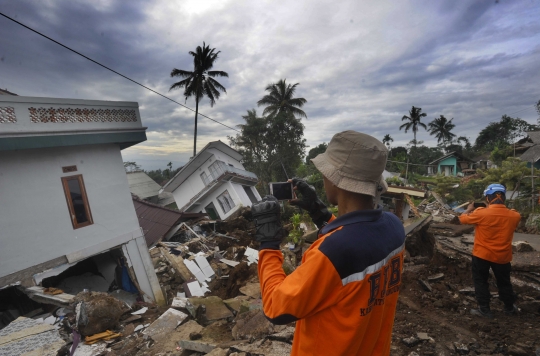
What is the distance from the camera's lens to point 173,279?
10664mm

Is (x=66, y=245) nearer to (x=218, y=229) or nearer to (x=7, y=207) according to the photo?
(x=7, y=207)

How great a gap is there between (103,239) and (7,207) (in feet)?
7.50

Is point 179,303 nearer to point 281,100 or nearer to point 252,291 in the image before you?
point 252,291

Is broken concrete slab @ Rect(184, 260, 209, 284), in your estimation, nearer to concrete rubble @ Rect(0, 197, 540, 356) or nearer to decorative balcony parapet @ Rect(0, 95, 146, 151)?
concrete rubble @ Rect(0, 197, 540, 356)

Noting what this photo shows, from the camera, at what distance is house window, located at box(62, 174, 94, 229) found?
24.4 feet

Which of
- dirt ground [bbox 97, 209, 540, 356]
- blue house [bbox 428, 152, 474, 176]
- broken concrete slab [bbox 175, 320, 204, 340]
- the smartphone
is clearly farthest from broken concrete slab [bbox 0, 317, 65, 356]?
blue house [bbox 428, 152, 474, 176]

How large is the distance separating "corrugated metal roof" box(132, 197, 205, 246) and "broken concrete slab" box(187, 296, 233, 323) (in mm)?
8239

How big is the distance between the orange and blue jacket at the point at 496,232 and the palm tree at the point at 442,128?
52671mm

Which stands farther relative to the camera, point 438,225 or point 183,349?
point 438,225

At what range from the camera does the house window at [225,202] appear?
21.2 meters

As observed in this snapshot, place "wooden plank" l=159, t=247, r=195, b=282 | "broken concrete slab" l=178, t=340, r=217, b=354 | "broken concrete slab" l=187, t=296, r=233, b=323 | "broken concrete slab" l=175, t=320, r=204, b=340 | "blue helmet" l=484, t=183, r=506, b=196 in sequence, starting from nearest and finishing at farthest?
"broken concrete slab" l=178, t=340, r=217, b=354 < "blue helmet" l=484, t=183, r=506, b=196 < "broken concrete slab" l=175, t=320, r=204, b=340 < "broken concrete slab" l=187, t=296, r=233, b=323 < "wooden plank" l=159, t=247, r=195, b=282

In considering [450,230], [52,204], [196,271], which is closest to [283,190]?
[52,204]

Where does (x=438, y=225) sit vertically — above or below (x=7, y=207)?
below

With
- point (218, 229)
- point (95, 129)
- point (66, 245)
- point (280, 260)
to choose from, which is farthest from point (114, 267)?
point (280, 260)
